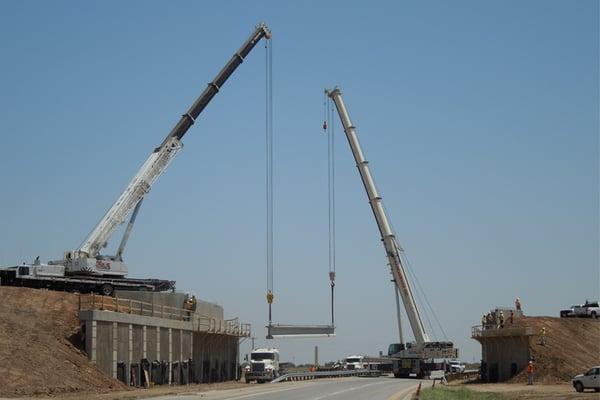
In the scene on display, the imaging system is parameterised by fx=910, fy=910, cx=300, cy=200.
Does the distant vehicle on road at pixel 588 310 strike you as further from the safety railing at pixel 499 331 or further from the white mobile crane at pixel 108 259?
the white mobile crane at pixel 108 259

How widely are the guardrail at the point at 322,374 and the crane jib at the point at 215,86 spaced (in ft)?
66.4

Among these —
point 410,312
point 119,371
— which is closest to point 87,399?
point 119,371


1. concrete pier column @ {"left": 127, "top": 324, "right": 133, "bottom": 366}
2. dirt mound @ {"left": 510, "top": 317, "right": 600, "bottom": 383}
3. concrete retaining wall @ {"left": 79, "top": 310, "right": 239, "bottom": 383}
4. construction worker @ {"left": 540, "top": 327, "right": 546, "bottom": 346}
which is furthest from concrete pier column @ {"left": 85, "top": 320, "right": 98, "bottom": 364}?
construction worker @ {"left": 540, "top": 327, "right": 546, "bottom": 346}

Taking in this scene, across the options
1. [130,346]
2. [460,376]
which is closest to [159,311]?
[130,346]

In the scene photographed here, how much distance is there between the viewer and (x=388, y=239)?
75125mm

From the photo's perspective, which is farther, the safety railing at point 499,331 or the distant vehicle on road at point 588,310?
the distant vehicle on road at point 588,310

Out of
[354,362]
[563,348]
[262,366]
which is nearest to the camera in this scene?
[563,348]

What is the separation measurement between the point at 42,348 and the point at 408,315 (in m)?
35.8

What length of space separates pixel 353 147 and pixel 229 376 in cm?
2189

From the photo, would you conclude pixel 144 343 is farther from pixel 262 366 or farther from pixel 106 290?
pixel 262 366

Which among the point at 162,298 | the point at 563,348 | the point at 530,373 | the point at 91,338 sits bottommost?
the point at 530,373

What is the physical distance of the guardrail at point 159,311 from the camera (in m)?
51.8

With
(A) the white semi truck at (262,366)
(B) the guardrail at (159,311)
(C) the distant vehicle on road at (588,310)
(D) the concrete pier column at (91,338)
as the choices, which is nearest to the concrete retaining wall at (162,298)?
(B) the guardrail at (159,311)

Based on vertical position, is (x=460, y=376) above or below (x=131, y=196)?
below
